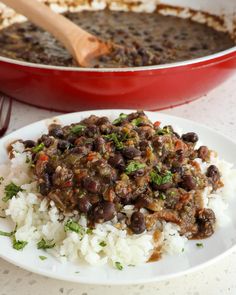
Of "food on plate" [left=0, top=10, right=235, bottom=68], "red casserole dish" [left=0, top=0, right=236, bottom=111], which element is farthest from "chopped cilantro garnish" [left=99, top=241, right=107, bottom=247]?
"food on plate" [left=0, top=10, right=235, bottom=68]

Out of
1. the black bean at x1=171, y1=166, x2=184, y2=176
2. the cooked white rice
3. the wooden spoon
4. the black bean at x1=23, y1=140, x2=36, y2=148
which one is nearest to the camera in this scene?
the cooked white rice

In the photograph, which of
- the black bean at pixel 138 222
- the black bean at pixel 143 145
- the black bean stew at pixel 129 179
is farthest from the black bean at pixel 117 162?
the black bean at pixel 138 222

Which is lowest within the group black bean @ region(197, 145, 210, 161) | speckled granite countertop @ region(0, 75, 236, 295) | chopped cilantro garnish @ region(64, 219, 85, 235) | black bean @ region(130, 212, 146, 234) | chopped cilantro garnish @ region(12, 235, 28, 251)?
speckled granite countertop @ region(0, 75, 236, 295)

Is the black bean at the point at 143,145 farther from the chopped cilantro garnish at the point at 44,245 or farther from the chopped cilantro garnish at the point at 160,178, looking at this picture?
the chopped cilantro garnish at the point at 44,245

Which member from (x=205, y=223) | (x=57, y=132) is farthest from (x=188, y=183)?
(x=57, y=132)

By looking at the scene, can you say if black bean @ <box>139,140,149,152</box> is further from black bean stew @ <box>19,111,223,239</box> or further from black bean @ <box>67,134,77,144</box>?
black bean @ <box>67,134,77,144</box>

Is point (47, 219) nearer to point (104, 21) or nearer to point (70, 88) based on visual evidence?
point (70, 88)

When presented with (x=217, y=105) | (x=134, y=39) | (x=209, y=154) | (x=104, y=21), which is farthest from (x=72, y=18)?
(x=209, y=154)
